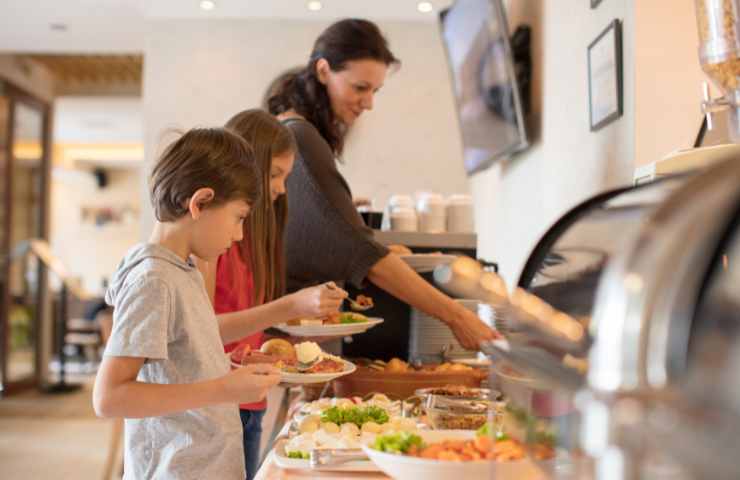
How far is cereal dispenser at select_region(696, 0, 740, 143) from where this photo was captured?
5.04 feet

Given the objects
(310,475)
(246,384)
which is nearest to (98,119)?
(246,384)

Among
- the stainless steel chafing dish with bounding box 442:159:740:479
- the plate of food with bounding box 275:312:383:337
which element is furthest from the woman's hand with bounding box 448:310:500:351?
the stainless steel chafing dish with bounding box 442:159:740:479

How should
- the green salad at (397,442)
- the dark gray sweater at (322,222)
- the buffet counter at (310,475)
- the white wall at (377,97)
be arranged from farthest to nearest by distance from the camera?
1. the white wall at (377,97)
2. the dark gray sweater at (322,222)
3. the buffet counter at (310,475)
4. the green salad at (397,442)

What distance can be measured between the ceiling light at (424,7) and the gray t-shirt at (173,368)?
454 cm

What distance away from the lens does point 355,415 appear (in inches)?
65.7

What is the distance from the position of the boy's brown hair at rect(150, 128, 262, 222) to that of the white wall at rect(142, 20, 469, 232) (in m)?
4.42

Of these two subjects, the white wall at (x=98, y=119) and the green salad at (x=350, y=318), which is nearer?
the green salad at (x=350, y=318)

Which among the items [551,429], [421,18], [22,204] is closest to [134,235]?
[22,204]

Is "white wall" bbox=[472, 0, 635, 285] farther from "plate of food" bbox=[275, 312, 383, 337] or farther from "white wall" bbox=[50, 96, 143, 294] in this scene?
"white wall" bbox=[50, 96, 143, 294]

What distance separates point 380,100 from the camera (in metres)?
6.18

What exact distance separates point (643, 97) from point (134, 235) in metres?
15.4

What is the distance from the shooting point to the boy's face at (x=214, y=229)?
1.68 meters

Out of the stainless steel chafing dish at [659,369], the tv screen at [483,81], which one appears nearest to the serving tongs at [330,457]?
the stainless steel chafing dish at [659,369]

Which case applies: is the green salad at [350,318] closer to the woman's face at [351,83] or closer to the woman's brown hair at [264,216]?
the woman's brown hair at [264,216]
